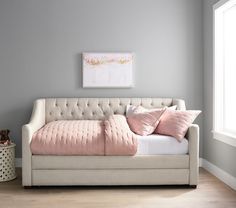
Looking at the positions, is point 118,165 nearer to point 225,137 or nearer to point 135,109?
point 135,109

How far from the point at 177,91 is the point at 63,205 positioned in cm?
227

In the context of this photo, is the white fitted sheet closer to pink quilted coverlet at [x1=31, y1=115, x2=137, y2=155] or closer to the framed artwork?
pink quilted coverlet at [x1=31, y1=115, x2=137, y2=155]

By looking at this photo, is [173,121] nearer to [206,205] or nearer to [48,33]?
[206,205]

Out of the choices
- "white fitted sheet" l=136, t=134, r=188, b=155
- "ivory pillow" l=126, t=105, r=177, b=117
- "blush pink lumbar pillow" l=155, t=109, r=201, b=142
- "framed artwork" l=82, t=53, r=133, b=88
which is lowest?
"white fitted sheet" l=136, t=134, r=188, b=155

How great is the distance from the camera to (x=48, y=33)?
165 inches

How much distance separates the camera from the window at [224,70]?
3.62 metres

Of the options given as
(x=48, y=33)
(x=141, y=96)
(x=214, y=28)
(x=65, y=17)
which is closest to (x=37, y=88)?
(x=48, y=33)

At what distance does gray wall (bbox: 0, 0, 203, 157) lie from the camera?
4160 millimetres

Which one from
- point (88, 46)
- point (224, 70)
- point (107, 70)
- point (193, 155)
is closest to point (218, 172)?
point (193, 155)

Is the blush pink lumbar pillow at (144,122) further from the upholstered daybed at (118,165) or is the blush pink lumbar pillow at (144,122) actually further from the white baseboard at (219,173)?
the white baseboard at (219,173)

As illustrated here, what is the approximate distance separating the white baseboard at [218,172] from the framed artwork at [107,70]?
1410 millimetres

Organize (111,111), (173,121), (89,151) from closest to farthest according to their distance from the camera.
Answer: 1. (89,151)
2. (173,121)
3. (111,111)

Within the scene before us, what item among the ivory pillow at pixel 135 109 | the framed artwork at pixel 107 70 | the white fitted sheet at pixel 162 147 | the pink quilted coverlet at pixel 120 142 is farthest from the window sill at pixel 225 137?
the framed artwork at pixel 107 70

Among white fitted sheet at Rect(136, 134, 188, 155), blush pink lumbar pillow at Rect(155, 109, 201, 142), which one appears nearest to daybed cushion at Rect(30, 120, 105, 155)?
white fitted sheet at Rect(136, 134, 188, 155)
